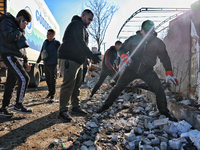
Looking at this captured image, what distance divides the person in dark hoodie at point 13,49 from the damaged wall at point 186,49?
11.1ft

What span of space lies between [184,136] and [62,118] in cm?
191

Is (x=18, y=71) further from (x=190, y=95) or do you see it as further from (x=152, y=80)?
(x=190, y=95)

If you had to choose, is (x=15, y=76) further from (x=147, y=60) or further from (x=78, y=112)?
(x=147, y=60)

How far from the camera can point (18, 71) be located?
8.21 feet

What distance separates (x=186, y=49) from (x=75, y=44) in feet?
8.99

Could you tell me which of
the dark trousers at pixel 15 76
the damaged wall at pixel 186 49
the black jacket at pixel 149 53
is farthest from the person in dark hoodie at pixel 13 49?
the damaged wall at pixel 186 49

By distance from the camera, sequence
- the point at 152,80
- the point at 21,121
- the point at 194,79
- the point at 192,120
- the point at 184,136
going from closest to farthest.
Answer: the point at 184,136 → the point at 192,120 → the point at 21,121 → the point at 152,80 → the point at 194,79

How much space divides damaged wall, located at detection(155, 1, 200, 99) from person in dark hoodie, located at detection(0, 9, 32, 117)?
11.1 feet

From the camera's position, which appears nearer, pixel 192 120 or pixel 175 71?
pixel 192 120

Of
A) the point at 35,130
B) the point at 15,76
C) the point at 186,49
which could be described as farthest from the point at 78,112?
the point at 186,49

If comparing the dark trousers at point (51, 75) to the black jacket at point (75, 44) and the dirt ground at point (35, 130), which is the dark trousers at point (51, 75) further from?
the black jacket at point (75, 44)

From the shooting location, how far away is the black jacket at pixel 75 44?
2.43 meters

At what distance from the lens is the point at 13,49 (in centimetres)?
248

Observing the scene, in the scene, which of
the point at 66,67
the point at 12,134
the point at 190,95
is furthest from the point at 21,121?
the point at 190,95
